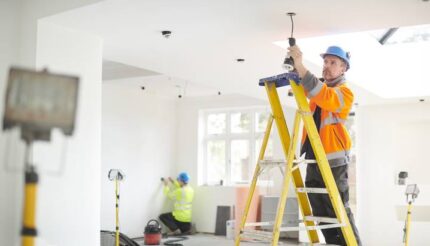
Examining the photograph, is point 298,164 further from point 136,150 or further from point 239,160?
point 239,160

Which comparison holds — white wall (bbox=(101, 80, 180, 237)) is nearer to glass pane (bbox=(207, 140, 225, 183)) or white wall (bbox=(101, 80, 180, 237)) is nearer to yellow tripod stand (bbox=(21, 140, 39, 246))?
glass pane (bbox=(207, 140, 225, 183))

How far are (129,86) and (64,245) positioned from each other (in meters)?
5.81

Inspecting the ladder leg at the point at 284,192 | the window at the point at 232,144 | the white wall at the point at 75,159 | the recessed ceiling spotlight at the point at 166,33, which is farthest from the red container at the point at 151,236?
the ladder leg at the point at 284,192

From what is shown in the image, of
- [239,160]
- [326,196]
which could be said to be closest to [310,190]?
[326,196]

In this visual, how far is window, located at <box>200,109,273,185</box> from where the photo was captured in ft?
34.8

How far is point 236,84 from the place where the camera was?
716cm

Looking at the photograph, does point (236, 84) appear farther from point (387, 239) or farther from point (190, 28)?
point (387, 239)

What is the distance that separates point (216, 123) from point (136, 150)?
2.03 metres

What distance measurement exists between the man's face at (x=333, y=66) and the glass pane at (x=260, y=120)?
7.12 m

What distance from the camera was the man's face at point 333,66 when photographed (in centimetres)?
338

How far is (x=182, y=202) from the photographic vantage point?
10.3 m

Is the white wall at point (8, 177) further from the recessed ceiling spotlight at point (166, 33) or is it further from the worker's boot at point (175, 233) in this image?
the worker's boot at point (175, 233)

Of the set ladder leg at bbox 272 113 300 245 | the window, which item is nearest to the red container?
the window

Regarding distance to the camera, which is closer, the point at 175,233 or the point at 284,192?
the point at 284,192
